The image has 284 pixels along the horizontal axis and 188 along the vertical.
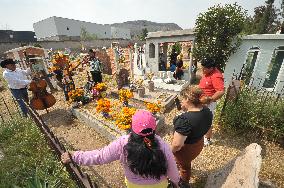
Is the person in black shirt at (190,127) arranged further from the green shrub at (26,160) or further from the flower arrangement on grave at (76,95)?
the flower arrangement on grave at (76,95)

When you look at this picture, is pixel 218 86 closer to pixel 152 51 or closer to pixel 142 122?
pixel 142 122

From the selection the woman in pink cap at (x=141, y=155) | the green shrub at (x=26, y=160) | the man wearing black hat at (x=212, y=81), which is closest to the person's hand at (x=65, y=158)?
the woman in pink cap at (x=141, y=155)

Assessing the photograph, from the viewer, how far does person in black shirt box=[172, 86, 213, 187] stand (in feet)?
9.28

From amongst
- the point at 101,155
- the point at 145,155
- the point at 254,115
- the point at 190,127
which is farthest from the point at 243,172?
the point at 254,115

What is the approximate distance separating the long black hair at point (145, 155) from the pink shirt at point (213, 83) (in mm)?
2937

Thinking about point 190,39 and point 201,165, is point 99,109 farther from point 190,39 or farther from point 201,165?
point 190,39

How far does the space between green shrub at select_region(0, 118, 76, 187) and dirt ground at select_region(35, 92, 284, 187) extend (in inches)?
34.7

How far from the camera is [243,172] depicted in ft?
9.12

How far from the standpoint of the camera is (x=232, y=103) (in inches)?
224

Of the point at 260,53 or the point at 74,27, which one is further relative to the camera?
the point at 74,27

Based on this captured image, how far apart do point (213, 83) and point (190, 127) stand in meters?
2.06

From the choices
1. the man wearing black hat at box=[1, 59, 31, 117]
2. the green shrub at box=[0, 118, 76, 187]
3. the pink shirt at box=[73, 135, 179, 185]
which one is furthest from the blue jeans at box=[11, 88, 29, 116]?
the pink shirt at box=[73, 135, 179, 185]

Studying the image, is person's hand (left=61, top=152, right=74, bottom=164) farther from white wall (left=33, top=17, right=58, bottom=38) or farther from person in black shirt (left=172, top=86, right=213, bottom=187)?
white wall (left=33, top=17, right=58, bottom=38)

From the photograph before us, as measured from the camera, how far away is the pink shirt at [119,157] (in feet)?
6.91
